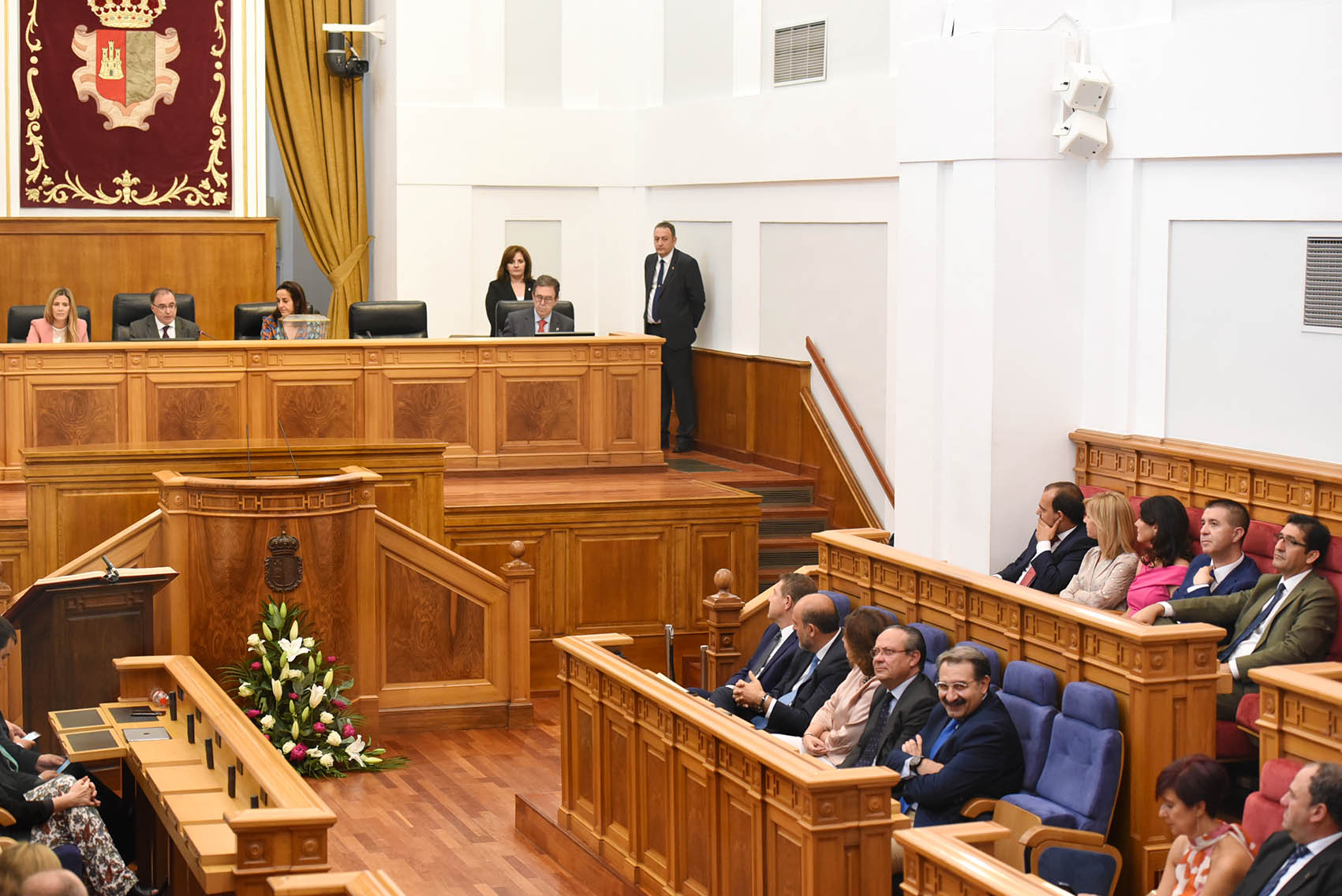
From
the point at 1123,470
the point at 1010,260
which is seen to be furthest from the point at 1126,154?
the point at 1123,470

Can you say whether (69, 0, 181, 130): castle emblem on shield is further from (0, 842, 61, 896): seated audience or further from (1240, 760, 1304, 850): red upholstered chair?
(1240, 760, 1304, 850): red upholstered chair

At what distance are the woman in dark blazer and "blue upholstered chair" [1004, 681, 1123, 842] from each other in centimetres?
649

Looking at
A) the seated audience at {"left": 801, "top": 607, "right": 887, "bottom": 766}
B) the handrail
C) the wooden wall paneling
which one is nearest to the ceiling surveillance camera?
the wooden wall paneling

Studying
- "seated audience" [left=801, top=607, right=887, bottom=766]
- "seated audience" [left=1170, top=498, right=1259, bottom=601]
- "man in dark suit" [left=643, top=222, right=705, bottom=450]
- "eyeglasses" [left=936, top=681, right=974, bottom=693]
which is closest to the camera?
"eyeglasses" [left=936, top=681, right=974, bottom=693]

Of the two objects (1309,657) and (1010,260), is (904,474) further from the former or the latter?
(1309,657)

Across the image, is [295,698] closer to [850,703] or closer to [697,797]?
[697,797]

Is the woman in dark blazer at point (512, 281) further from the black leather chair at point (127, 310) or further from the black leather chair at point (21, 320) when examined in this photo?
the black leather chair at point (21, 320)

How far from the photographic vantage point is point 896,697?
536 centimetres

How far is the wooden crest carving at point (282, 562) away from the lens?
24.4 feet

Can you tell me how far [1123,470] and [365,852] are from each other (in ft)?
10.9

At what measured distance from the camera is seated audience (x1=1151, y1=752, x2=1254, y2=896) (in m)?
3.96

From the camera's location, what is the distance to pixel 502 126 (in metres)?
12.4

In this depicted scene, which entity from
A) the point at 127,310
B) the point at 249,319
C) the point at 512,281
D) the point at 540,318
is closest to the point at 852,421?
the point at 540,318

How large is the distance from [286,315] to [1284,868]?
720 centimetres
